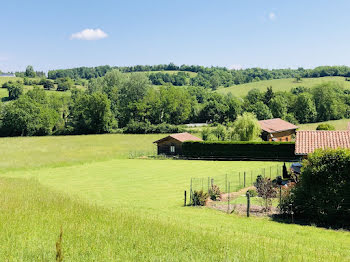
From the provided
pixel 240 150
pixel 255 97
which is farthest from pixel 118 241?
pixel 255 97

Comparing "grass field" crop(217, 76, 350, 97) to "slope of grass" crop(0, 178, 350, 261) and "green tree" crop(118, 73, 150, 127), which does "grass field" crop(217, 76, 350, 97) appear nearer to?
"green tree" crop(118, 73, 150, 127)

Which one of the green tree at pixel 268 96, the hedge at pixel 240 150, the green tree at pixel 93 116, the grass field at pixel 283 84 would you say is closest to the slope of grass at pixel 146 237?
the hedge at pixel 240 150

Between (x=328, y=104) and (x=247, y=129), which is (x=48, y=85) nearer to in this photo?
(x=328, y=104)

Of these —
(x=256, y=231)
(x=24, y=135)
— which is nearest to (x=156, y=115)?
(x=24, y=135)

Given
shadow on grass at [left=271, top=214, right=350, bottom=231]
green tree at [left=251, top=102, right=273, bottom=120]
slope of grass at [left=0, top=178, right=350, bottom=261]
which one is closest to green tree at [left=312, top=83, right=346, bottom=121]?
green tree at [left=251, top=102, right=273, bottom=120]

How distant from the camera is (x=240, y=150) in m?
50.1

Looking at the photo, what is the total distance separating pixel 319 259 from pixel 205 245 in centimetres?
281

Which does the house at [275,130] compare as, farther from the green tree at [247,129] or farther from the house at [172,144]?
the house at [172,144]

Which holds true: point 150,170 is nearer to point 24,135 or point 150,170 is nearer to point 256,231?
point 256,231

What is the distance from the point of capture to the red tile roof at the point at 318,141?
91.7ft

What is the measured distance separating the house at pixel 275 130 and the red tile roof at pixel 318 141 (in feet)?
103

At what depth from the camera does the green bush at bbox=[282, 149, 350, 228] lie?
54.9 feet

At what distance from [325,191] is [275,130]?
154 ft

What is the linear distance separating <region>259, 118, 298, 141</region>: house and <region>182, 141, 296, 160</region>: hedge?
12582mm
